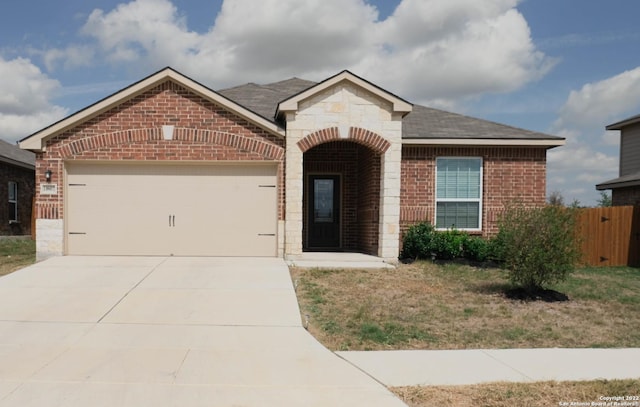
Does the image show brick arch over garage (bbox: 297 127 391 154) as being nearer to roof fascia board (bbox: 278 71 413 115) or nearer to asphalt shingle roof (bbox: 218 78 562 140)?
roof fascia board (bbox: 278 71 413 115)

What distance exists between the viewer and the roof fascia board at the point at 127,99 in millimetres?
12469

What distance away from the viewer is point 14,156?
21828 mm

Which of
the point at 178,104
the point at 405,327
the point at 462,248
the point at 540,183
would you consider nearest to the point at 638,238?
the point at 540,183

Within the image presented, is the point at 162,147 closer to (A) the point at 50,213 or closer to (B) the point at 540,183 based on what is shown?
(A) the point at 50,213

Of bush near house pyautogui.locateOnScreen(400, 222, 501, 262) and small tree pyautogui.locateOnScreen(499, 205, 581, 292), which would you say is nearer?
small tree pyautogui.locateOnScreen(499, 205, 581, 292)

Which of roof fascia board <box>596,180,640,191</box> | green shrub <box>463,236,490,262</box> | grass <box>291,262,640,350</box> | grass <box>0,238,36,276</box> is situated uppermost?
roof fascia board <box>596,180,640,191</box>

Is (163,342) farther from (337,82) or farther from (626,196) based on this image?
(626,196)

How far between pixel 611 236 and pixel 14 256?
1729cm

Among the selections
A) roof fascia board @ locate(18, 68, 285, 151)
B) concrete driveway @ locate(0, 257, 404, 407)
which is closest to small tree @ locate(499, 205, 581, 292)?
concrete driveway @ locate(0, 257, 404, 407)

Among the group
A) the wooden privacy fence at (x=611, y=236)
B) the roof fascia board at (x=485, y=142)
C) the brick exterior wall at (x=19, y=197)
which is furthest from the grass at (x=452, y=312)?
the brick exterior wall at (x=19, y=197)

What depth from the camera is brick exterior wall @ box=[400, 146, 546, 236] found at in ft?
48.1

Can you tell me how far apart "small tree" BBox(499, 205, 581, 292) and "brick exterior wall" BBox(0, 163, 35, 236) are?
62.8ft

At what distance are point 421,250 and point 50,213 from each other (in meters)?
9.41

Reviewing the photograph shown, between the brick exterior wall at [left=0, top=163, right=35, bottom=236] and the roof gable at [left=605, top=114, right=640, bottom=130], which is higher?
the roof gable at [left=605, top=114, right=640, bottom=130]
